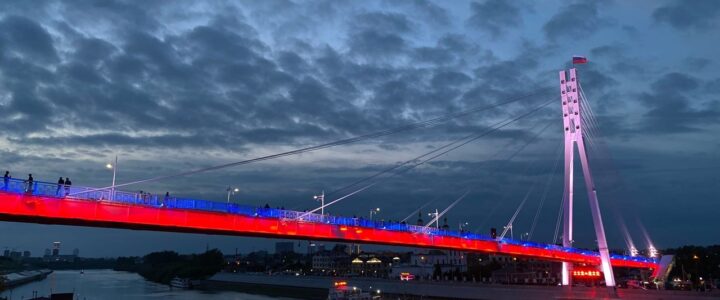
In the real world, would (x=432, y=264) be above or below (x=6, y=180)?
below

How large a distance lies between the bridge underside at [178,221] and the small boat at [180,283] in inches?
3477

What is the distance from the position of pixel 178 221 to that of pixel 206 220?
2016mm

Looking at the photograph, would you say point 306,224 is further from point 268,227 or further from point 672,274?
point 672,274

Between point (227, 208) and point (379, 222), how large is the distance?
16049 millimetres

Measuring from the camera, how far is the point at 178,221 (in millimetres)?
32781

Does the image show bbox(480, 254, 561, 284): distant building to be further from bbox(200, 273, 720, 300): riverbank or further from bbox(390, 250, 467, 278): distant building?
bbox(200, 273, 720, 300): riverbank

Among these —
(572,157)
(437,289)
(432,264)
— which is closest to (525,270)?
(432,264)

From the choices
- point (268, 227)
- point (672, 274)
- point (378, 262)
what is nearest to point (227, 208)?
point (268, 227)

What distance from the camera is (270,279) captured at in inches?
4779

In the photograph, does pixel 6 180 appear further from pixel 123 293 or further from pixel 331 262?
pixel 331 262

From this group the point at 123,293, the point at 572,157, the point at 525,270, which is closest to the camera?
the point at 572,157

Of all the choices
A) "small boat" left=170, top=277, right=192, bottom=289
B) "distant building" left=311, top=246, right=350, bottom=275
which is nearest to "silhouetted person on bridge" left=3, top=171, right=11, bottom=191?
"small boat" left=170, top=277, right=192, bottom=289

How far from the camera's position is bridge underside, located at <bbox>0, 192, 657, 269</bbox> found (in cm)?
2747

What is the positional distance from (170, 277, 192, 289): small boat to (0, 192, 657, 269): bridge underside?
88.3 m
